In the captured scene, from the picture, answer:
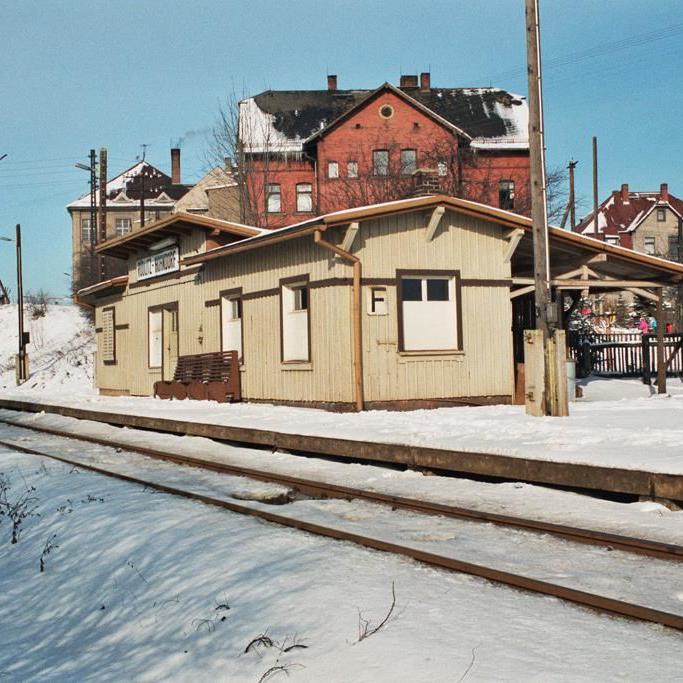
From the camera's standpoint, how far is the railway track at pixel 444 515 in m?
4.80

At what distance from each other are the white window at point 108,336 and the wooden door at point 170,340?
4943 mm

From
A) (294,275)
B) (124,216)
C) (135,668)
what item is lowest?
(135,668)

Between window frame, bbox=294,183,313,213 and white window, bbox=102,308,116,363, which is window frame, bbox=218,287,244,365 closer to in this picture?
white window, bbox=102,308,116,363

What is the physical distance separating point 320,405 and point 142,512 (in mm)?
10045

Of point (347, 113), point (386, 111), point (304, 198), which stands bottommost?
point (304, 198)

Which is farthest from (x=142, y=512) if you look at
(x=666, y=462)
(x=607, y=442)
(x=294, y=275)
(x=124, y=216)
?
(x=124, y=216)

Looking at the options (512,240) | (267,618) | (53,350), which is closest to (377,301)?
(512,240)

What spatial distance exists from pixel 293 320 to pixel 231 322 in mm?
3101

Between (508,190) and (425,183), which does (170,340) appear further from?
(508,190)

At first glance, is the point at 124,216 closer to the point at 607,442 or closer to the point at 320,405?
the point at 320,405

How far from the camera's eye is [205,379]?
22.2 m

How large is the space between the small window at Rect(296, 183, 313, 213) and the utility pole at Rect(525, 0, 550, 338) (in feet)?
114

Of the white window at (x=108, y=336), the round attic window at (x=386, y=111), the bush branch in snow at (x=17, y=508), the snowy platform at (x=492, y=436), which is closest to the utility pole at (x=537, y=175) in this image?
the snowy platform at (x=492, y=436)

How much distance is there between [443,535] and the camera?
6973mm
